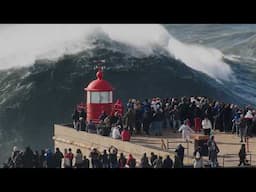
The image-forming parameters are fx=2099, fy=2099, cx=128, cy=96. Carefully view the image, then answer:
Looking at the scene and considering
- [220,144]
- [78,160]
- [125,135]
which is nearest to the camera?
[78,160]

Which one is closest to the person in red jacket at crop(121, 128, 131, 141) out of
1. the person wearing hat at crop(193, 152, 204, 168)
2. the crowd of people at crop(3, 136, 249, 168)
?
the crowd of people at crop(3, 136, 249, 168)

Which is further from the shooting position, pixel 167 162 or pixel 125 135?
pixel 125 135

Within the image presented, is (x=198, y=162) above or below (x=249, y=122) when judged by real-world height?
below

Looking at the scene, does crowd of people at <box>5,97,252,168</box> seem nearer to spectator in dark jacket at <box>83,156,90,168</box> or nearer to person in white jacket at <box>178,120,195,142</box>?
person in white jacket at <box>178,120,195,142</box>

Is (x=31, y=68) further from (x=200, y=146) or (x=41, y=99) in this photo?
(x=200, y=146)

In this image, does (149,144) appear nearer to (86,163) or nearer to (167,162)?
(167,162)

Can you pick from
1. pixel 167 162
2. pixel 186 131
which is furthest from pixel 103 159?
pixel 186 131

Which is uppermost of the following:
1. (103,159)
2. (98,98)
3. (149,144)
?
(98,98)

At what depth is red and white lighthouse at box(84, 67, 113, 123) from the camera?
1828 inches

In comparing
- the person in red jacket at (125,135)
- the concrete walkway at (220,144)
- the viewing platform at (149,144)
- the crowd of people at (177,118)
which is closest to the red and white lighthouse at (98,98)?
the crowd of people at (177,118)

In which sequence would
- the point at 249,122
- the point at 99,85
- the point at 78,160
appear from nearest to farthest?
the point at 78,160 → the point at 249,122 → the point at 99,85

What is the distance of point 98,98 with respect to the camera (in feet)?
154

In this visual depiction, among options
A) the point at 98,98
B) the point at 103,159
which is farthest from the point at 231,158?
the point at 98,98
